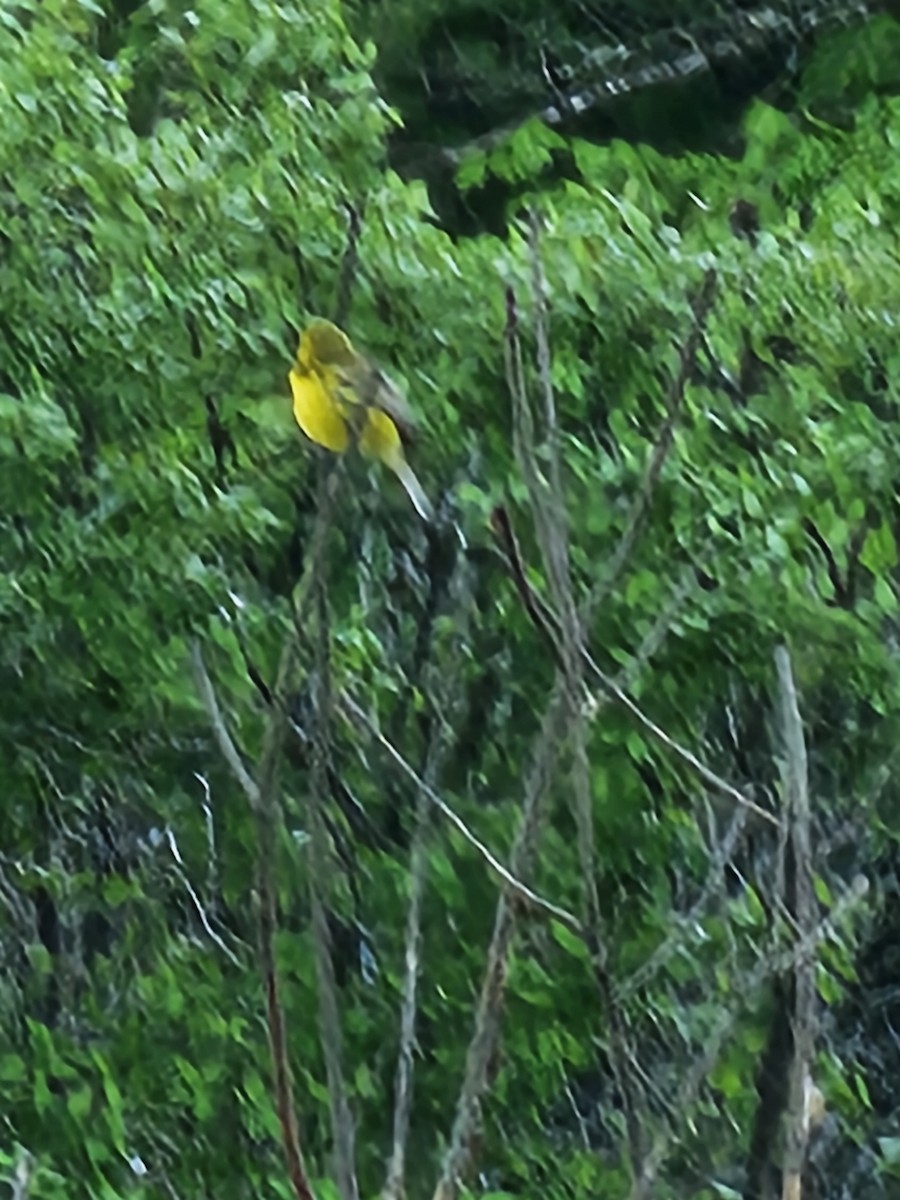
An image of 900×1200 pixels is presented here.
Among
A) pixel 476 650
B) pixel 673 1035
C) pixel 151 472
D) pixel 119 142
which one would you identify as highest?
pixel 119 142

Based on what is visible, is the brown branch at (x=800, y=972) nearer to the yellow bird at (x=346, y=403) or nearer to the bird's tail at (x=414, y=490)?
the yellow bird at (x=346, y=403)

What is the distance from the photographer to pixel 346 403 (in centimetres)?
128

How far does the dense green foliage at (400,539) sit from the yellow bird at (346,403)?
0.03 m

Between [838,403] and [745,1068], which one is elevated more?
[838,403]

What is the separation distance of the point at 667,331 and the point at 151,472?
441mm

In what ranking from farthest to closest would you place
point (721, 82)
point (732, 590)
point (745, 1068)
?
point (721, 82) < point (732, 590) < point (745, 1068)

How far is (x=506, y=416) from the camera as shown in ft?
4.81

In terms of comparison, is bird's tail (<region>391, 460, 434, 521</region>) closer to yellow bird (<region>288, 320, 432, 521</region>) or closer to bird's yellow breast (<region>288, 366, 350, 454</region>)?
yellow bird (<region>288, 320, 432, 521</region>)

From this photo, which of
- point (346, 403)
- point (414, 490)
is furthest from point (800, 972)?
point (414, 490)

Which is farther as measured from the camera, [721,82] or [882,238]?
[721,82]

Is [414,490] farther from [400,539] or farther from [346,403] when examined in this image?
[346,403]

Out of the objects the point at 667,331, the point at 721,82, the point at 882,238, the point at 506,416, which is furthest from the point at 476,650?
the point at 721,82

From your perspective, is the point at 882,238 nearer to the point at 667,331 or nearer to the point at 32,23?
the point at 667,331

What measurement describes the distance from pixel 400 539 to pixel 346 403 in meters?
0.23
